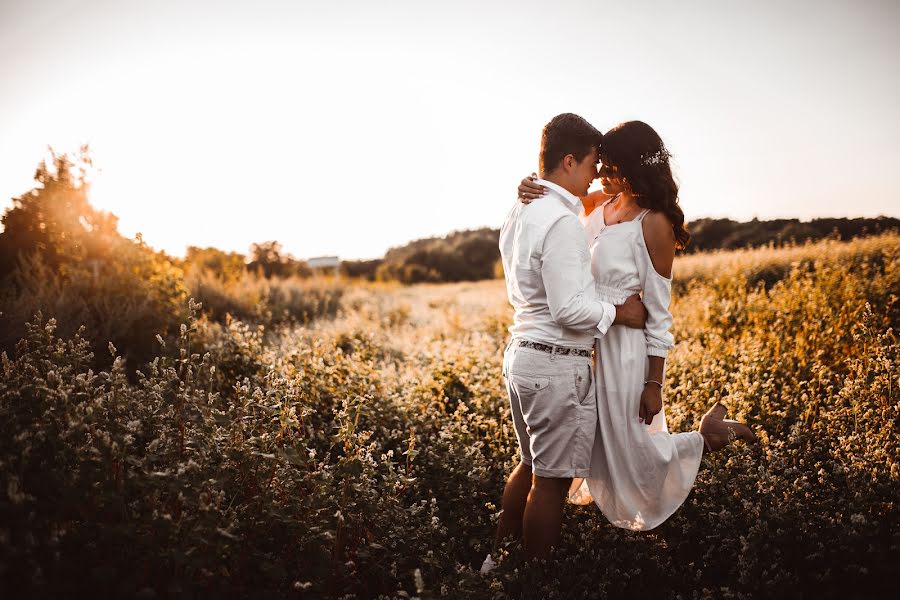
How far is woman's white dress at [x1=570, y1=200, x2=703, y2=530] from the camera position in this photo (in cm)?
290

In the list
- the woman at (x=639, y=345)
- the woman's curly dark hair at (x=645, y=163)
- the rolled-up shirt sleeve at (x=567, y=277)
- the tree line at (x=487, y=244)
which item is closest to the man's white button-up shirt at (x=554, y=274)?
the rolled-up shirt sleeve at (x=567, y=277)

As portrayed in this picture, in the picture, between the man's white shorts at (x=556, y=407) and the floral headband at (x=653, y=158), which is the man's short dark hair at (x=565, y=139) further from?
the man's white shorts at (x=556, y=407)

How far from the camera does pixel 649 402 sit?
2.91m

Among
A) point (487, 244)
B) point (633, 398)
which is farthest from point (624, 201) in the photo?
point (487, 244)

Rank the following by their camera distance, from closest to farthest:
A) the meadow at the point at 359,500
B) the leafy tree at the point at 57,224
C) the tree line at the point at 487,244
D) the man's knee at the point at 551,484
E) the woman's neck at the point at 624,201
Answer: the meadow at the point at 359,500 → the man's knee at the point at 551,484 → the woman's neck at the point at 624,201 → the leafy tree at the point at 57,224 → the tree line at the point at 487,244

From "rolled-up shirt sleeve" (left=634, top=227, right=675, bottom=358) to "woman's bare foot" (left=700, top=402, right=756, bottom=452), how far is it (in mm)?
625

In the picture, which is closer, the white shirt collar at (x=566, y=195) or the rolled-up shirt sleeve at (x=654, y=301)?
the white shirt collar at (x=566, y=195)

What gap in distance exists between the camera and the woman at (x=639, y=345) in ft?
9.41

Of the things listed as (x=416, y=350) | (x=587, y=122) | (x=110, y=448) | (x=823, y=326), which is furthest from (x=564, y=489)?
(x=823, y=326)

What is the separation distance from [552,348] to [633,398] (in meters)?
0.61

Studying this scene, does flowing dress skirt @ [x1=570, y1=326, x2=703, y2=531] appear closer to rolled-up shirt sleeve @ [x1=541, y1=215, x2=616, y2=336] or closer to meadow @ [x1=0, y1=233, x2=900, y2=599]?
meadow @ [x1=0, y1=233, x2=900, y2=599]

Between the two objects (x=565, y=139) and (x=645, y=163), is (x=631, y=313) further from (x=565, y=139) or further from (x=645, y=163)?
(x=565, y=139)

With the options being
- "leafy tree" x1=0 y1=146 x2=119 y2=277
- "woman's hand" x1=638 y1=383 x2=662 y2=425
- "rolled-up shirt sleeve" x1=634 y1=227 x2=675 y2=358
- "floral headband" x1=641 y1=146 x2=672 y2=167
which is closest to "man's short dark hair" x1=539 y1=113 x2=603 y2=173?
"floral headband" x1=641 y1=146 x2=672 y2=167

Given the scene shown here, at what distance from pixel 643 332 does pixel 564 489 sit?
3.28 feet
